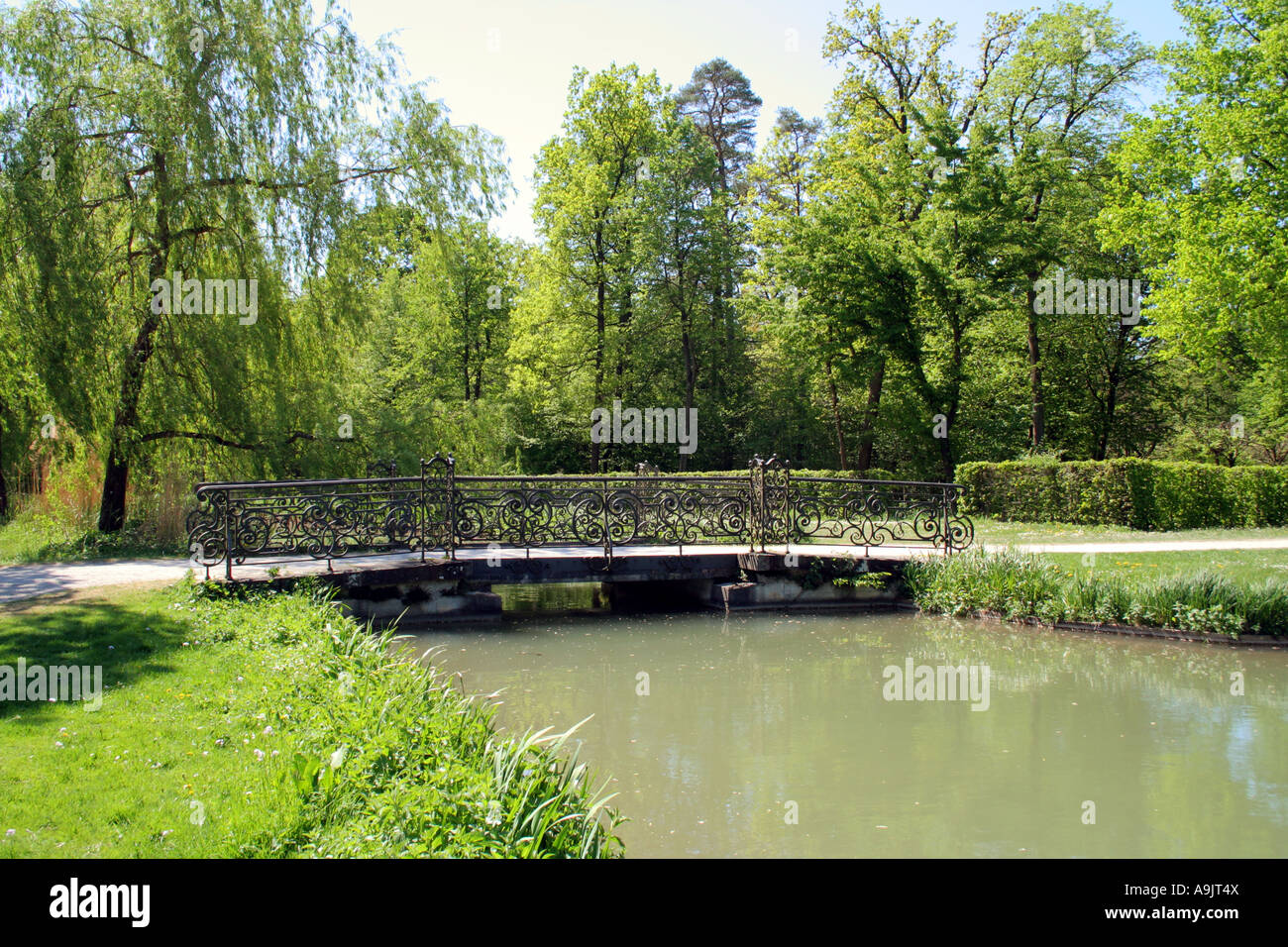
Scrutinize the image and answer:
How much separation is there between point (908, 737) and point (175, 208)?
13.5 meters

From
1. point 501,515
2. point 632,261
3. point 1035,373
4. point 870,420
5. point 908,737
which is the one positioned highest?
point 632,261

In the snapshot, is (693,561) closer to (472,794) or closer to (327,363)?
(327,363)

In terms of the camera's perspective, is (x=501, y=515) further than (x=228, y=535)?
Yes

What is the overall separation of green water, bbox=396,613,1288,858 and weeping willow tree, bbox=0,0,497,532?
6700mm

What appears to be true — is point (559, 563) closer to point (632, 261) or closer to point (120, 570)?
point (120, 570)

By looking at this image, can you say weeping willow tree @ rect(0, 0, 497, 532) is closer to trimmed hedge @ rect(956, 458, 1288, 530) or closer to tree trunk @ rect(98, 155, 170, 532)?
tree trunk @ rect(98, 155, 170, 532)

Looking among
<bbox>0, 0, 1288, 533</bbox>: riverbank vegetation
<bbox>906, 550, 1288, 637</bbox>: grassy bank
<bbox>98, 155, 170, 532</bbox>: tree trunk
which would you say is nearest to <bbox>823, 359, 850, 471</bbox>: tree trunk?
<bbox>0, 0, 1288, 533</bbox>: riverbank vegetation

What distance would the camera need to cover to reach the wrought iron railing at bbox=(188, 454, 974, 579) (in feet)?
40.0

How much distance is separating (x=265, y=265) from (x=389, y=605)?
6.76 metres

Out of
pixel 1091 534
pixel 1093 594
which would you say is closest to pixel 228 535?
pixel 1093 594

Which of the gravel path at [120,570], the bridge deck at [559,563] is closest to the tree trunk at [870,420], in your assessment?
the gravel path at [120,570]

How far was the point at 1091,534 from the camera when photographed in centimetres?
1786

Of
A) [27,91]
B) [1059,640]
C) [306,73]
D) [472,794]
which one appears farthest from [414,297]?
[472,794]

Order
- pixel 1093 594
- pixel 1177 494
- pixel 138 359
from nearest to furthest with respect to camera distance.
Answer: pixel 1093 594 → pixel 138 359 → pixel 1177 494
